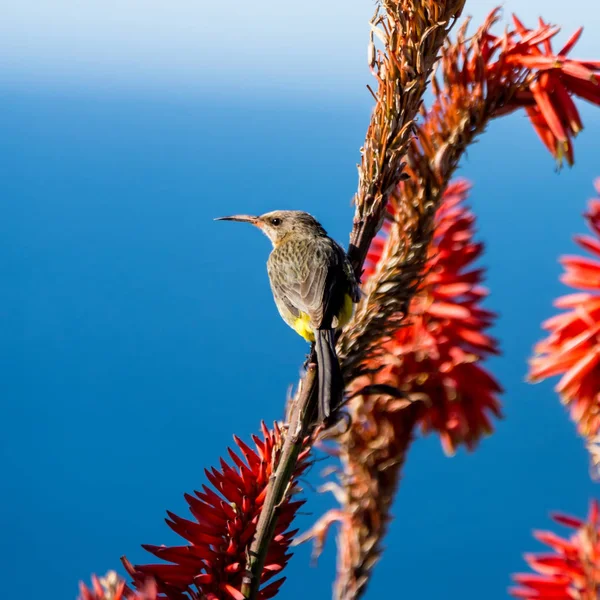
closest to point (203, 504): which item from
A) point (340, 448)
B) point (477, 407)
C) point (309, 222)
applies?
point (340, 448)

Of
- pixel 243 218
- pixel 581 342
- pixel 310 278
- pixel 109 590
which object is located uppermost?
pixel 243 218

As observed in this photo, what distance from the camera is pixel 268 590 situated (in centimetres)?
77

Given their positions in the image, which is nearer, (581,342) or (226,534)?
(226,534)

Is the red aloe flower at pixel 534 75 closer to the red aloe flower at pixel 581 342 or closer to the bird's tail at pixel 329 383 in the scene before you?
the red aloe flower at pixel 581 342

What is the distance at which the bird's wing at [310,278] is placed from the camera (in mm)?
1345

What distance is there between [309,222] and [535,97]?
0.74m

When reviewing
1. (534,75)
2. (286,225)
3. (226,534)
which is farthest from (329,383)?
(286,225)

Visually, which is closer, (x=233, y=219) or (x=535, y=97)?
(x=535, y=97)

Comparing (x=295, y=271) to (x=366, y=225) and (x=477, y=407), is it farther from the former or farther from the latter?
(x=366, y=225)

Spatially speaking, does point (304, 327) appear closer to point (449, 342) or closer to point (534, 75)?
point (449, 342)

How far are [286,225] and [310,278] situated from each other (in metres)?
0.31

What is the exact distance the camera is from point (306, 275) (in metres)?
1.48

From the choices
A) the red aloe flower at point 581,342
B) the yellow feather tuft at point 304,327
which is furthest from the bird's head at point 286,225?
the red aloe flower at point 581,342

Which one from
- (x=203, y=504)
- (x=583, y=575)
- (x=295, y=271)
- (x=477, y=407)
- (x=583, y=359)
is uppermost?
(x=295, y=271)
